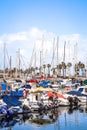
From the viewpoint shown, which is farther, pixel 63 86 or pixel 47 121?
pixel 63 86

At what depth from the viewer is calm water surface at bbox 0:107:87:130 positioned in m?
35.5

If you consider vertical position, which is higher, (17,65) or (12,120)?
(17,65)

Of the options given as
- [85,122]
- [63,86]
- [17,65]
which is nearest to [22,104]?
[85,122]

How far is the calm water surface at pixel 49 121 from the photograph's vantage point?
35.5m

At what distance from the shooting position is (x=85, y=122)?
130ft

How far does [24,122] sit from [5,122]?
7.88 feet

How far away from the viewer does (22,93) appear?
58.8 meters

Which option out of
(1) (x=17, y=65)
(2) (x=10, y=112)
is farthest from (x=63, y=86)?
(2) (x=10, y=112)

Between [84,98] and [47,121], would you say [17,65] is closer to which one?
[84,98]

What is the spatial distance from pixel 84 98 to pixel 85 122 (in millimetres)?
17912

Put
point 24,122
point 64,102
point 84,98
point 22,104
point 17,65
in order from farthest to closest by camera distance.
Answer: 1. point 17,65
2. point 84,98
3. point 64,102
4. point 22,104
5. point 24,122

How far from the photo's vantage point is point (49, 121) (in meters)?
39.5

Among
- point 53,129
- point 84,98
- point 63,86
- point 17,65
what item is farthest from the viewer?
point 17,65

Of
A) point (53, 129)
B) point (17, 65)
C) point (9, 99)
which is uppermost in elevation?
point (17, 65)
